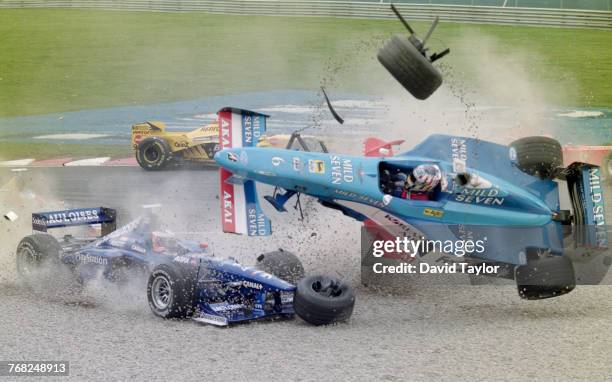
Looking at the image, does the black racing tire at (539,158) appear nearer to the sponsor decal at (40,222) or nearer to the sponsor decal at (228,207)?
the sponsor decal at (228,207)

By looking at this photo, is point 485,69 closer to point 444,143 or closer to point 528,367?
point 444,143

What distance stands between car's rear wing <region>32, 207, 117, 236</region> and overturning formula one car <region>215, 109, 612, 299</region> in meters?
1.70

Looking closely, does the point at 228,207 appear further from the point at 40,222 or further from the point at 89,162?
the point at 89,162

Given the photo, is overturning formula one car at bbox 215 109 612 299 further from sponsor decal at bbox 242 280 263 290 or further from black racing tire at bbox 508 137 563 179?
sponsor decal at bbox 242 280 263 290

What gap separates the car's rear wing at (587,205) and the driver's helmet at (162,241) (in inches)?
153

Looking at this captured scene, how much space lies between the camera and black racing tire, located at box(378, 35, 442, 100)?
→ 9.34 meters

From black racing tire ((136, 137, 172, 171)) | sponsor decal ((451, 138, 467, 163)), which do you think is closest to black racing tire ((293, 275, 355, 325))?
sponsor decal ((451, 138, 467, 163))

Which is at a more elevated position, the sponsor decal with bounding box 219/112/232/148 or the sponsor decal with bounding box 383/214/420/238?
the sponsor decal with bounding box 219/112/232/148

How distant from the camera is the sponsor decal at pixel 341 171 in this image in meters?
9.30

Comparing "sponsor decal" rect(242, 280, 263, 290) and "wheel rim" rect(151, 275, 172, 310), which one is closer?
"sponsor decal" rect(242, 280, 263, 290)

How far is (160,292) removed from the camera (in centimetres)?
875

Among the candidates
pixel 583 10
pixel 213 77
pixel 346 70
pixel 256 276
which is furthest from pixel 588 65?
pixel 256 276

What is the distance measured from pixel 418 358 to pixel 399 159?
8.80 feet

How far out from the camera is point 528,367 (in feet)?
23.7
